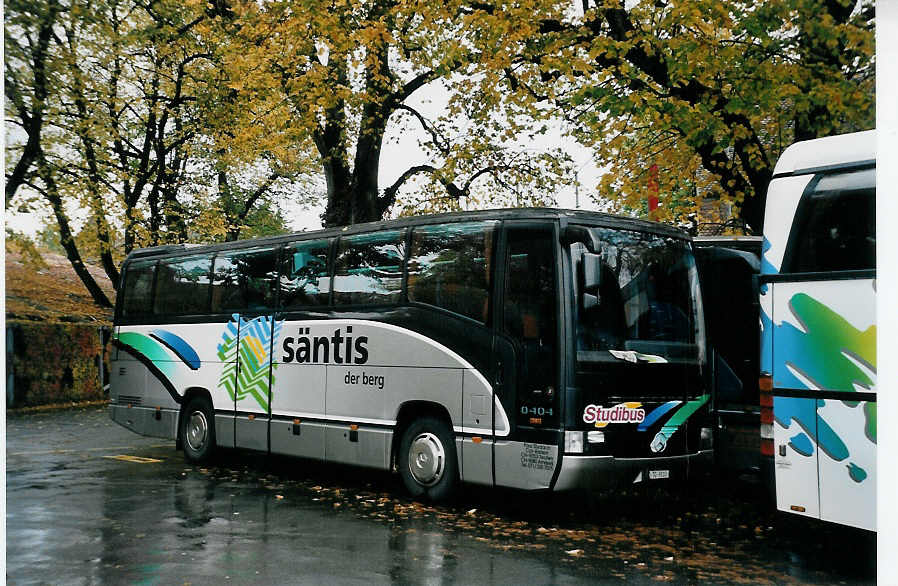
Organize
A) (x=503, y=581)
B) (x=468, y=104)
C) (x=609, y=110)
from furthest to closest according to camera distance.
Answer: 1. (x=468, y=104)
2. (x=609, y=110)
3. (x=503, y=581)

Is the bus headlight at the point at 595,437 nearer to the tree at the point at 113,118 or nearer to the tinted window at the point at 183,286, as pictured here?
the tree at the point at 113,118

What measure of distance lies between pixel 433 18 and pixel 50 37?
23.4 feet

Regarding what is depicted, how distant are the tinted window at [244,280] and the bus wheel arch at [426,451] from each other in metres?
3.24

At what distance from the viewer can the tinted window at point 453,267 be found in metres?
10.6

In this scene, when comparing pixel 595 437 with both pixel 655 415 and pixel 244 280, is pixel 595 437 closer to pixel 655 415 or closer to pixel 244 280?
pixel 655 415

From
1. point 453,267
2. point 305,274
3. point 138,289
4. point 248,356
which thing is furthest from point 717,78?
point 138,289

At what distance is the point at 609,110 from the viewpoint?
14.2 metres

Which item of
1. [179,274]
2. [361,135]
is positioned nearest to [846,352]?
[179,274]

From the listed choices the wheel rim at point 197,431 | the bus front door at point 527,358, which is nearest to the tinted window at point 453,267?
the bus front door at point 527,358

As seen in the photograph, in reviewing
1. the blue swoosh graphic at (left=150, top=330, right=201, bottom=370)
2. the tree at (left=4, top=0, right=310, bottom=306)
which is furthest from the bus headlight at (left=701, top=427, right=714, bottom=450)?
the tree at (left=4, top=0, right=310, bottom=306)

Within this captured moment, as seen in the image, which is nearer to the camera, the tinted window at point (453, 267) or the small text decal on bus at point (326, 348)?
the tinted window at point (453, 267)

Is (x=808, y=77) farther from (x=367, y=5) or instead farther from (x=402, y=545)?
(x=367, y=5)

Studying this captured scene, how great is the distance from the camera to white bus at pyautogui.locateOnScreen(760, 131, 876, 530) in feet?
24.2

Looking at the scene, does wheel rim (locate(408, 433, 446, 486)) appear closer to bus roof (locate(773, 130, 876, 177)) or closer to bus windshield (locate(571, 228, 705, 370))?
bus windshield (locate(571, 228, 705, 370))
